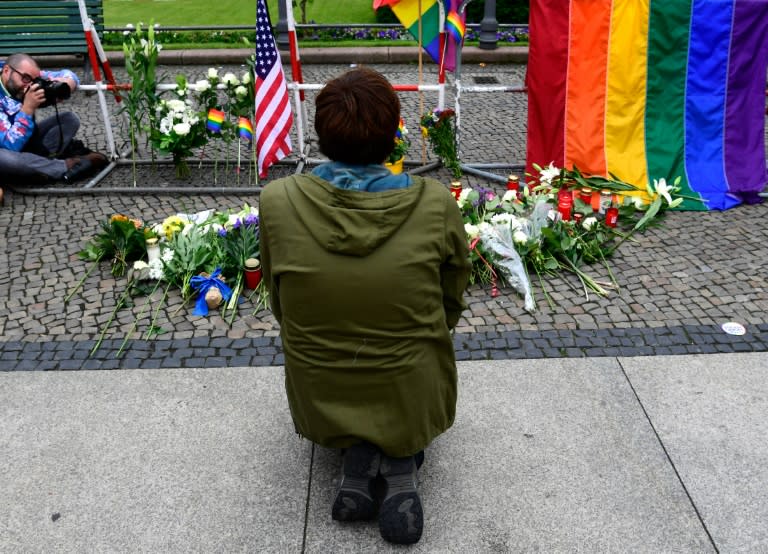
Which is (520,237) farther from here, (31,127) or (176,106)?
(31,127)

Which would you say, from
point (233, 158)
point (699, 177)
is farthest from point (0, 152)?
point (699, 177)

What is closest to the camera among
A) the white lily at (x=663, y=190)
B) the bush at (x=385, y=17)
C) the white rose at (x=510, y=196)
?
the white rose at (x=510, y=196)

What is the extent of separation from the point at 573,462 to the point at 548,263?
5.99 ft

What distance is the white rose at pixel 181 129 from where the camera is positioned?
19.3ft

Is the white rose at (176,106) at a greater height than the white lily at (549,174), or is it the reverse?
the white rose at (176,106)

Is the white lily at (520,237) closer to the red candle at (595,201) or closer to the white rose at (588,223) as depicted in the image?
the white rose at (588,223)

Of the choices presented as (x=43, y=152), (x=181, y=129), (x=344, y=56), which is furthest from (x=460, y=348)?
(x=344, y=56)

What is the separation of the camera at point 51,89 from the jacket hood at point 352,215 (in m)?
4.50

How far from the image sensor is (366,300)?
243 centimetres

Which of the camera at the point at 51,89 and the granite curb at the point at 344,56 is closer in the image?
the camera at the point at 51,89

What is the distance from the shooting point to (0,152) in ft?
19.5

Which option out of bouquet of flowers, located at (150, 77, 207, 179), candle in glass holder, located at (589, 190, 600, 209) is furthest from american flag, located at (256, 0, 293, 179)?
candle in glass holder, located at (589, 190, 600, 209)

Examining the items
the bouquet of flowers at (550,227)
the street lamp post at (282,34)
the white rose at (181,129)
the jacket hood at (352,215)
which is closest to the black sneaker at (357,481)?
the jacket hood at (352,215)

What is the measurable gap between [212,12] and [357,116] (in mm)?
12321
